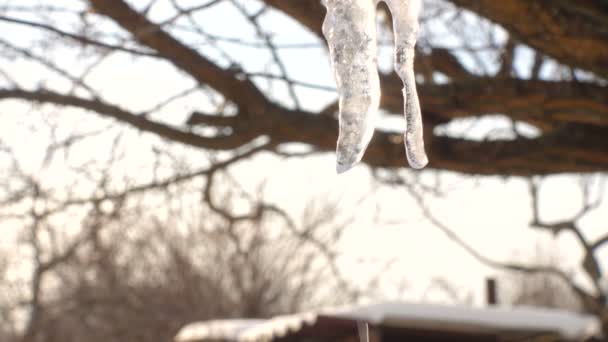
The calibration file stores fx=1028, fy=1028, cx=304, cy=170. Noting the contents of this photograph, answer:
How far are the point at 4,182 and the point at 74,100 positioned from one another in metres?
1.08

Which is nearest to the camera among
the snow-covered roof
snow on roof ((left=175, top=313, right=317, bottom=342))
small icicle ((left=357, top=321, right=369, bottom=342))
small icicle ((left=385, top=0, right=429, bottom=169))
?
small icicle ((left=357, top=321, right=369, bottom=342))

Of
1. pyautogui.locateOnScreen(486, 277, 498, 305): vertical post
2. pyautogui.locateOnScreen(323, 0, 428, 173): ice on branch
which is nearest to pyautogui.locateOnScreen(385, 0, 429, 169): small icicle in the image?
pyautogui.locateOnScreen(323, 0, 428, 173): ice on branch

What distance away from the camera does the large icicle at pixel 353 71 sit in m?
1.85

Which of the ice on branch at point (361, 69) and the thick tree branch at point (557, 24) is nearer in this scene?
the ice on branch at point (361, 69)

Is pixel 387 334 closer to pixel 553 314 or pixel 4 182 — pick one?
pixel 553 314

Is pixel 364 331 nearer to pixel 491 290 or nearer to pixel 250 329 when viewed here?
pixel 250 329

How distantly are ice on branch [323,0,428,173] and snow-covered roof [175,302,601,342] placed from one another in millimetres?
8683

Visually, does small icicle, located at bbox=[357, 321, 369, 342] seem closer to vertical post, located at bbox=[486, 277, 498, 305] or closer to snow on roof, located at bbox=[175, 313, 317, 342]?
snow on roof, located at bbox=[175, 313, 317, 342]

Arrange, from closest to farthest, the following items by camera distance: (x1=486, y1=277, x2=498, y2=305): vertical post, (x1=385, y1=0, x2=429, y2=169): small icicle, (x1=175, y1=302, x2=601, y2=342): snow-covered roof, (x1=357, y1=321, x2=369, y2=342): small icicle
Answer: (x1=357, y1=321, x2=369, y2=342): small icicle < (x1=385, y1=0, x2=429, y2=169): small icicle < (x1=175, y1=302, x2=601, y2=342): snow-covered roof < (x1=486, y1=277, x2=498, y2=305): vertical post

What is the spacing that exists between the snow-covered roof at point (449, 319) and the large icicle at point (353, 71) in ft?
28.9

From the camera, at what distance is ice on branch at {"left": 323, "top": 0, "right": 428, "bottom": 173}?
6.07 feet

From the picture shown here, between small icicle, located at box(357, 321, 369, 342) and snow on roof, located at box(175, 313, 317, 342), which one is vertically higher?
small icicle, located at box(357, 321, 369, 342)

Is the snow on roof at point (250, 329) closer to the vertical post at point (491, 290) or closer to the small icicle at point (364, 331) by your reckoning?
the vertical post at point (491, 290)

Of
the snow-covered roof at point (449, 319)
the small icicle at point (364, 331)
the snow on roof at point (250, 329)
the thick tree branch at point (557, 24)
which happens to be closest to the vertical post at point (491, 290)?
the snow on roof at point (250, 329)
